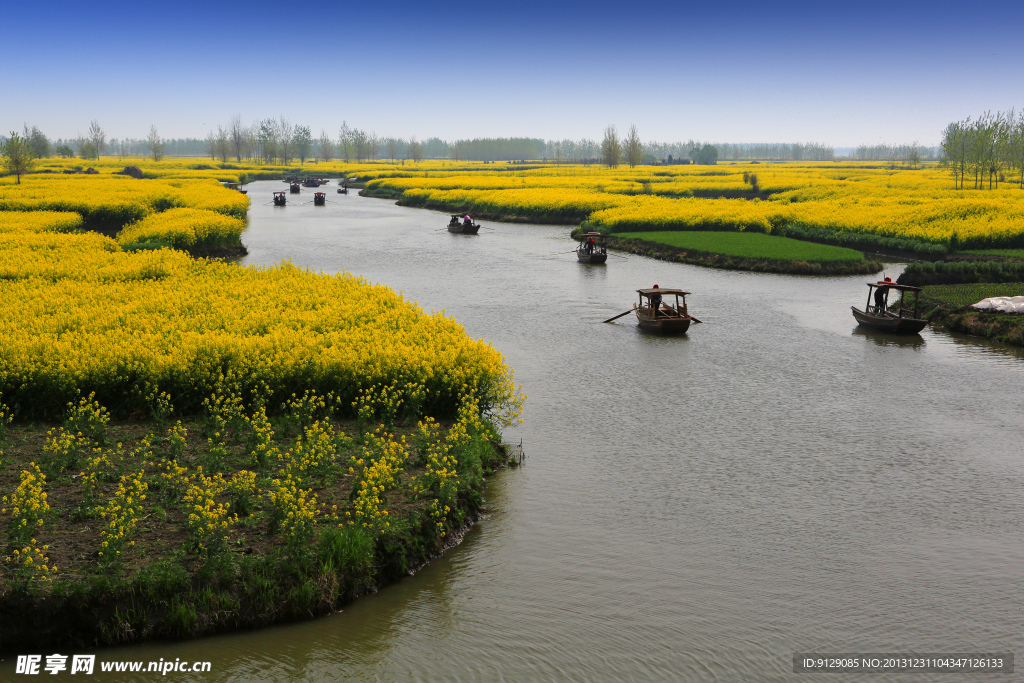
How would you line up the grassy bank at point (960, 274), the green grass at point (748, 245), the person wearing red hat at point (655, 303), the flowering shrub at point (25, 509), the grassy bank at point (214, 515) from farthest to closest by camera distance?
the green grass at point (748, 245) → the grassy bank at point (960, 274) → the person wearing red hat at point (655, 303) → the flowering shrub at point (25, 509) → the grassy bank at point (214, 515)

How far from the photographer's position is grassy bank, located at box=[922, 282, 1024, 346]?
3219 centimetres

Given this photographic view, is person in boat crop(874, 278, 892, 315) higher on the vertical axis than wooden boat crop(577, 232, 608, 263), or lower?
lower

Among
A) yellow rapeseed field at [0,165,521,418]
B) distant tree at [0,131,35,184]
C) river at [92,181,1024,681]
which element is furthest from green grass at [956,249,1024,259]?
distant tree at [0,131,35,184]

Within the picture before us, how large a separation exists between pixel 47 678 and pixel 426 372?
33.1 ft

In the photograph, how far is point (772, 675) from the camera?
10.8 metres

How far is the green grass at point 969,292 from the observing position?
36531mm

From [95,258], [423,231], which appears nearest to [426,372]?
[95,258]

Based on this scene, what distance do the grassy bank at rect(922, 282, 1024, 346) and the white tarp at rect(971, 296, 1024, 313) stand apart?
267 millimetres

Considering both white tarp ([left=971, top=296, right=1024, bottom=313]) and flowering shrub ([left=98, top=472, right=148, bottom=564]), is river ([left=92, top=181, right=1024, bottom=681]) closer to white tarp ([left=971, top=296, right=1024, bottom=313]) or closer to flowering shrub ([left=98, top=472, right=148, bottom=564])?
flowering shrub ([left=98, top=472, right=148, bottom=564])

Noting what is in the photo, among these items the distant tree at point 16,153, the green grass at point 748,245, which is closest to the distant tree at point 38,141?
the distant tree at point 16,153

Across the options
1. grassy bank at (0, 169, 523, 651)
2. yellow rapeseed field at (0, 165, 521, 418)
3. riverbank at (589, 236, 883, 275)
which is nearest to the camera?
grassy bank at (0, 169, 523, 651)

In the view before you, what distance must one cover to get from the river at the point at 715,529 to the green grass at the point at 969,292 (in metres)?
5.63

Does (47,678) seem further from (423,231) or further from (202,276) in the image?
(423,231)

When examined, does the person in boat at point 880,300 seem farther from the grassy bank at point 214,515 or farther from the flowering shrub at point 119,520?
the flowering shrub at point 119,520
